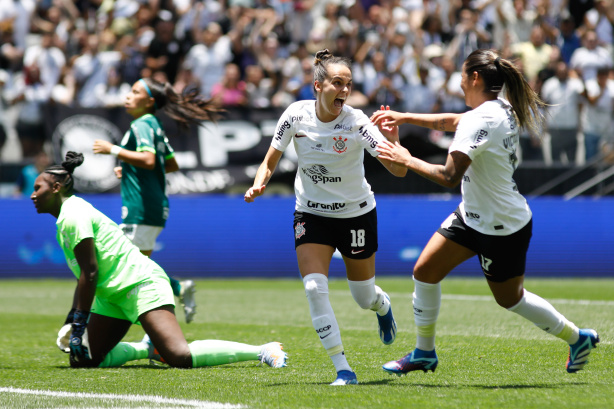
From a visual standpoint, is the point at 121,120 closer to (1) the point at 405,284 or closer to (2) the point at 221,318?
(1) the point at 405,284

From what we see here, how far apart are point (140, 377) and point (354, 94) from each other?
11.5 metres

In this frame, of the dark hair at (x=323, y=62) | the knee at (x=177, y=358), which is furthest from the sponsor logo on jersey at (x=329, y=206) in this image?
the knee at (x=177, y=358)

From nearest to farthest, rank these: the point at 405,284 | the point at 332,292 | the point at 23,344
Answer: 1. the point at 23,344
2. the point at 332,292
3. the point at 405,284

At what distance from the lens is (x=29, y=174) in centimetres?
1612

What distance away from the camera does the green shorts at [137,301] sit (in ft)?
21.0

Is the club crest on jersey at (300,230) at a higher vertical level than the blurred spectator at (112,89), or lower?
higher

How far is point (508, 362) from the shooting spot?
6.40 m

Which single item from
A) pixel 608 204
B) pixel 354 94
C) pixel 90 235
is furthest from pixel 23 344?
pixel 608 204

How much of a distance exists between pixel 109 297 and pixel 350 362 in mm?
1905

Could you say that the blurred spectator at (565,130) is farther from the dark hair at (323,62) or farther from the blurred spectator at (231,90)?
the dark hair at (323,62)

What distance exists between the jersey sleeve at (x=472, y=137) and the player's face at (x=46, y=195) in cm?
302

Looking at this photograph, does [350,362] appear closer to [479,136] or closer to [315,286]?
[315,286]

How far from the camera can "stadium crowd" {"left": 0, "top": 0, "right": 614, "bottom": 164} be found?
16.5m

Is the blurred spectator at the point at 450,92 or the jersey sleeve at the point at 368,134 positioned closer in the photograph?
the jersey sleeve at the point at 368,134
